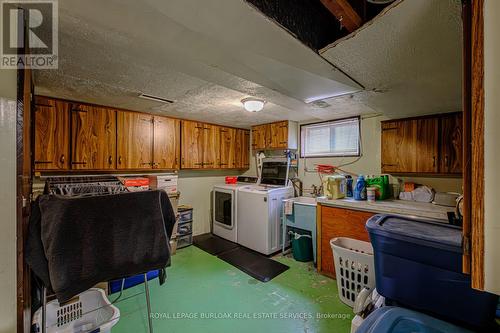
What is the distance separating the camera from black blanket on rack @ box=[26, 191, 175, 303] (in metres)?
1.04

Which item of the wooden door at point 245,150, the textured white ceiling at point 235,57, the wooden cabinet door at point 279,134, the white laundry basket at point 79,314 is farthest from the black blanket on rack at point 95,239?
the wooden door at point 245,150

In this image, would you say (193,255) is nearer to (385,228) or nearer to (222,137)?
(222,137)

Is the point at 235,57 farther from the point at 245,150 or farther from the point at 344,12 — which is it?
the point at 245,150

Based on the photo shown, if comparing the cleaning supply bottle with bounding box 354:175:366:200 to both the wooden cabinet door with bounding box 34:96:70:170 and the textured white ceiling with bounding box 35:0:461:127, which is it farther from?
the wooden cabinet door with bounding box 34:96:70:170

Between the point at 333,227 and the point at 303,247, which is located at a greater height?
the point at 333,227

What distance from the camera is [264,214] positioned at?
320 cm

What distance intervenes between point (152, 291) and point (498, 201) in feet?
9.07

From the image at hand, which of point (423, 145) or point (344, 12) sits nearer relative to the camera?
point (344, 12)

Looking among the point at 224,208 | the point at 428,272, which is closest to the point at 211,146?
the point at 224,208

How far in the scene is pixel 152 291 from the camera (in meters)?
2.34

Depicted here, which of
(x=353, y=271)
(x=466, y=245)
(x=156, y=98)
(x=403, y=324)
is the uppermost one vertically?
(x=156, y=98)

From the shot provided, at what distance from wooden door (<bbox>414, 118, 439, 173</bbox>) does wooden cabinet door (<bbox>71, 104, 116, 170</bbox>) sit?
147 inches

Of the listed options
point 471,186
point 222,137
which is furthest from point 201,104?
point 471,186

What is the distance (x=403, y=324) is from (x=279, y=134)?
308 cm
